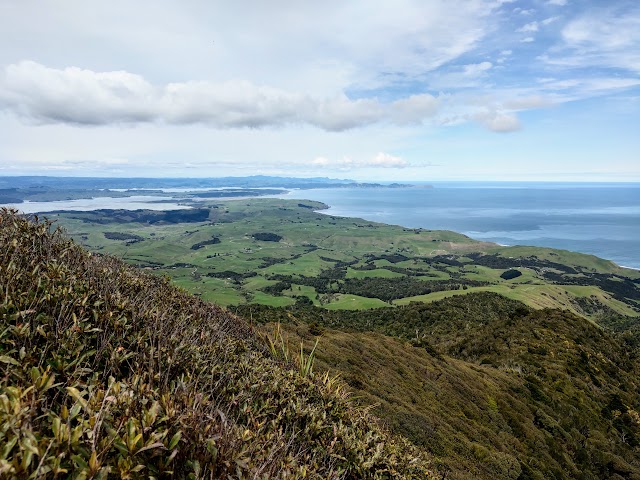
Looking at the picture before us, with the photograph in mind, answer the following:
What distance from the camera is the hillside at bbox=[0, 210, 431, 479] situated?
10.6 ft

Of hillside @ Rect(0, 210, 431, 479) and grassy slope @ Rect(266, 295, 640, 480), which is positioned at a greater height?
hillside @ Rect(0, 210, 431, 479)

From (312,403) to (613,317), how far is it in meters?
148

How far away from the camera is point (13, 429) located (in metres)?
2.87

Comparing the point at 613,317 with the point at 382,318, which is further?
the point at 613,317

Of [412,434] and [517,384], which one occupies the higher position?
[412,434]

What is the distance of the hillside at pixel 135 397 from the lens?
3221 mm

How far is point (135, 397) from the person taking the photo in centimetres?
401

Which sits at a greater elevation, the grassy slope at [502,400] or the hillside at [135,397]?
the hillside at [135,397]

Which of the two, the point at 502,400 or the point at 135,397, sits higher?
the point at 135,397

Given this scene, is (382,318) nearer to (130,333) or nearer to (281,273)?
(130,333)

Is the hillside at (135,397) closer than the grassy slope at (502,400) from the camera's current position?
Yes

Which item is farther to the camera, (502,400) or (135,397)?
(502,400)

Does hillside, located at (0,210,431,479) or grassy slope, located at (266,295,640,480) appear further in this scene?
grassy slope, located at (266,295,640,480)

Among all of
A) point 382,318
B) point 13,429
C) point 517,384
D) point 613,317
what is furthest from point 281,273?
point 13,429
